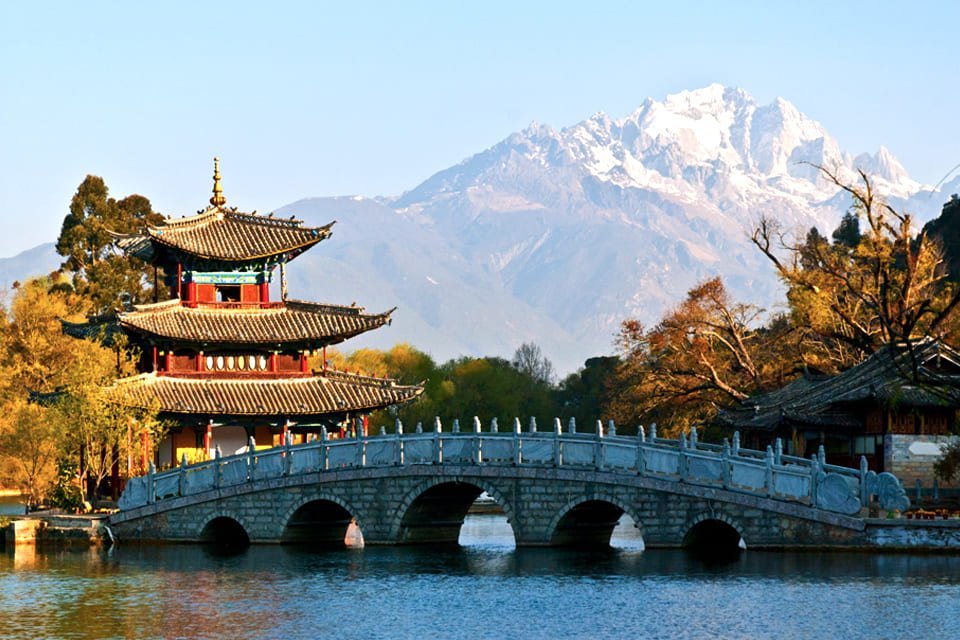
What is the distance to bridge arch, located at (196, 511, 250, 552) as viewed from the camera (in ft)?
161

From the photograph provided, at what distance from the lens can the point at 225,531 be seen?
5112 centimetres

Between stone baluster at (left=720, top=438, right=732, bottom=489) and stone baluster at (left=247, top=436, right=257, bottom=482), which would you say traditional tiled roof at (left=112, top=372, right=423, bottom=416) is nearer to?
stone baluster at (left=247, top=436, right=257, bottom=482)

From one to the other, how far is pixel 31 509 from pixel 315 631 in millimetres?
25057

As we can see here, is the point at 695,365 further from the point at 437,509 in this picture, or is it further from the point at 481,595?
the point at 481,595

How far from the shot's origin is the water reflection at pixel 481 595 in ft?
108

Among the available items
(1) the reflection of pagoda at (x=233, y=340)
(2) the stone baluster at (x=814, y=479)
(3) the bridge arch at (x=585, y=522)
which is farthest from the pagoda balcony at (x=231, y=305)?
(2) the stone baluster at (x=814, y=479)

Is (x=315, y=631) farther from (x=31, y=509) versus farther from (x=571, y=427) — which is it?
(x=31, y=509)

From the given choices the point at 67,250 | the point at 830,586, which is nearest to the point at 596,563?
the point at 830,586

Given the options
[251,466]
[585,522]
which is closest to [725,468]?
[585,522]

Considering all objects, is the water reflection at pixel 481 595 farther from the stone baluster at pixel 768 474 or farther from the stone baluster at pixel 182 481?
the stone baluster at pixel 182 481

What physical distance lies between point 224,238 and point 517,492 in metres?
22.0

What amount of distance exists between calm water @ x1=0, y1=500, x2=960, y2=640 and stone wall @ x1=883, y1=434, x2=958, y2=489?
8.07 meters

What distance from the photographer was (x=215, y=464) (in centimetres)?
4903

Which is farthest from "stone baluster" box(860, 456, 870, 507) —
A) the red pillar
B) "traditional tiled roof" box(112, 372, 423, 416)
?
the red pillar
